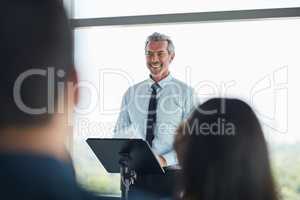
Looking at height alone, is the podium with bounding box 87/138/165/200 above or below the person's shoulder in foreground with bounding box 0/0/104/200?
below

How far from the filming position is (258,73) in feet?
9.26

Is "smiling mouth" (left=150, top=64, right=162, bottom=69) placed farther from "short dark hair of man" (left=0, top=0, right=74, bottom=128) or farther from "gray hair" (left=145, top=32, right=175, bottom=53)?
"short dark hair of man" (left=0, top=0, right=74, bottom=128)

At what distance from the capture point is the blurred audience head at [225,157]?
1.15 meters

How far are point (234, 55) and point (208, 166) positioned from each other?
1770mm

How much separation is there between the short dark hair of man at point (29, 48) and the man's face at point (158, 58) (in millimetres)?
2751

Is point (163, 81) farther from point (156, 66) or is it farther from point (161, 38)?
point (161, 38)

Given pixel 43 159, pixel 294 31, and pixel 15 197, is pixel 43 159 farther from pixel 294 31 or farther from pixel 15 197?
pixel 294 31

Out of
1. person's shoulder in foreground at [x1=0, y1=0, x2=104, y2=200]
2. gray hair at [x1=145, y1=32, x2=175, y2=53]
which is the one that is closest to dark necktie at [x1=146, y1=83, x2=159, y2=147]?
gray hair at [x1=145, y1=32, x2=175, y2=53]

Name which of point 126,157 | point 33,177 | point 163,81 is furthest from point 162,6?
point 33,177

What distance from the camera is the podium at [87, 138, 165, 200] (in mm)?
2211

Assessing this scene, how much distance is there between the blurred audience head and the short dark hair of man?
0.79m

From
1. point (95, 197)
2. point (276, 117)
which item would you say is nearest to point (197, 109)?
point (95, 197)

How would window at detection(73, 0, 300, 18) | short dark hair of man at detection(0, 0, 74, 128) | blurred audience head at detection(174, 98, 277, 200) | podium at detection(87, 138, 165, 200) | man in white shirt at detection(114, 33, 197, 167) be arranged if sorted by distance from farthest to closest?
1. man in white shirt at detection(114, 33, 197, 167)
2. window at detection(73, 0, 300, 18)
3. podium at detection(87, 138, 165, 200)
4. blurred audience head at detection(174, 98, 277, 200)
5. short dark hair of man at detection(0, 0, 74, 128)

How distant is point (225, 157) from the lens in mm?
1175
